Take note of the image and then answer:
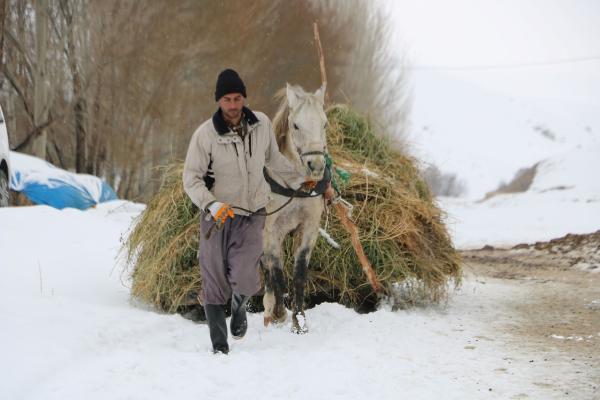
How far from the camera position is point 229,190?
4.57 metres

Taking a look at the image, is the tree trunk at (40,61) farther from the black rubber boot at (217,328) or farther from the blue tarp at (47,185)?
the black rubber boot at (217,328)

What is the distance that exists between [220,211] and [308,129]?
3.47ft

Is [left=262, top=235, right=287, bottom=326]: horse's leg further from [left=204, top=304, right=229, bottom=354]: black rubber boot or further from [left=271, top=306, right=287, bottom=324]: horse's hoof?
[left=204, top=304, right=229, bottom=354]: black rubber boot

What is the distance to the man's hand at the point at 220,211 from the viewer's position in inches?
168

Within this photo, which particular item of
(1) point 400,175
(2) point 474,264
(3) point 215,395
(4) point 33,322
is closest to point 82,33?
(2) point 474,264

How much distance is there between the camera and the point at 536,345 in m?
5.24

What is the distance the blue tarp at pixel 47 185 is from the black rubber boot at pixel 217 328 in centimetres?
827

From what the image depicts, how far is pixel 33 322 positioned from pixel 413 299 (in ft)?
11.2

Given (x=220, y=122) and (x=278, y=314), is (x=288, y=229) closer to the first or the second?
(x=278, y=314)

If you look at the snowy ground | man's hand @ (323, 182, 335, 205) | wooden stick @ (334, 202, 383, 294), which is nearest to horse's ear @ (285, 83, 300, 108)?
man's hand @ (323, 182, 335, 205)

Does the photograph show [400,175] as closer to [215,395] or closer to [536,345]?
[536,345]

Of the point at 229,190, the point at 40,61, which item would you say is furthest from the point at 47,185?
the point at 229,190

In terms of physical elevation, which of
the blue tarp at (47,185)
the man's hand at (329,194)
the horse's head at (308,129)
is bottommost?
the blue tarp at (47,185)

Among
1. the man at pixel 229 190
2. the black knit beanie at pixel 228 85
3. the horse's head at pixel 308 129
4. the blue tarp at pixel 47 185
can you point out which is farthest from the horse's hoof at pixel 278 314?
the blue tarp at pixel 47 185
